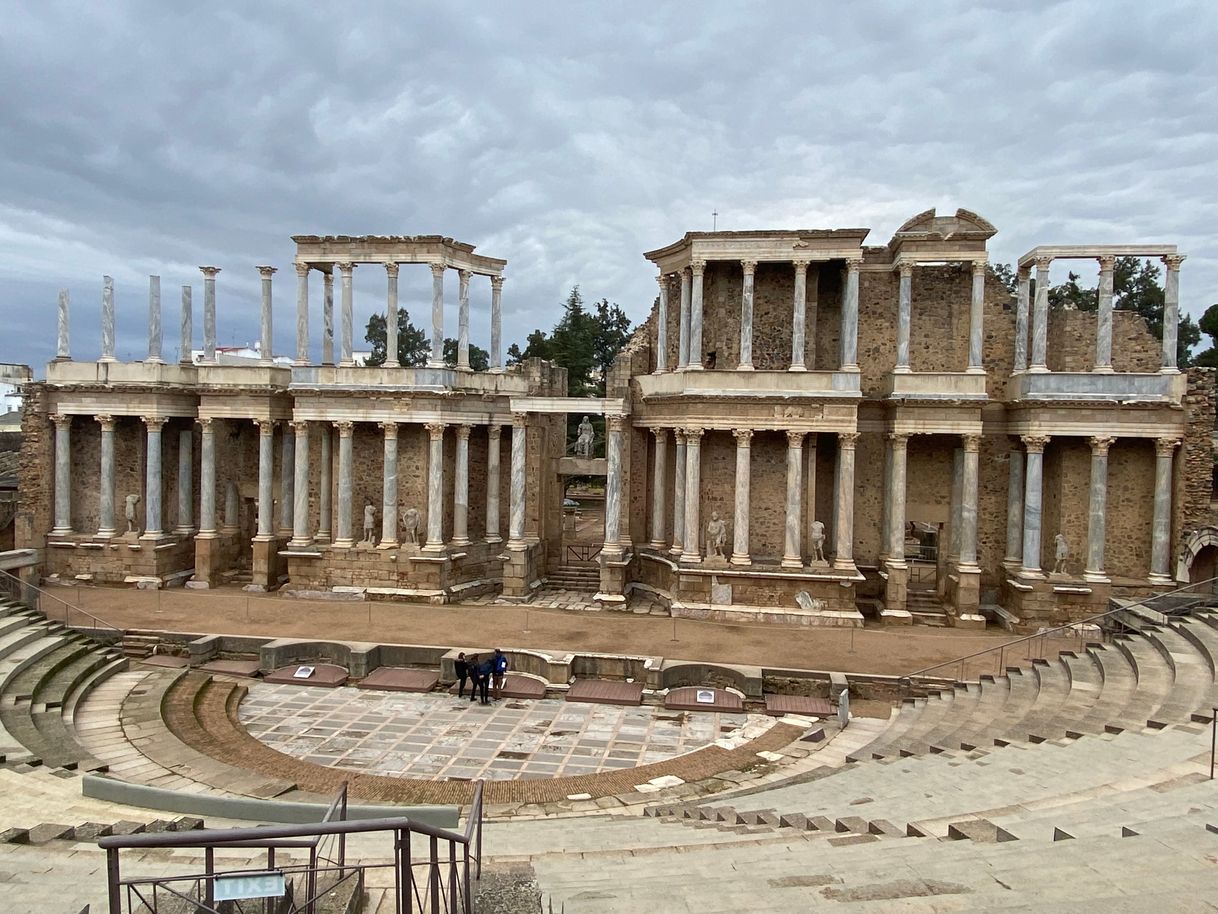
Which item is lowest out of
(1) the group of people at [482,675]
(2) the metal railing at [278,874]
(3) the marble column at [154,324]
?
(1) the group of people at [482,675]

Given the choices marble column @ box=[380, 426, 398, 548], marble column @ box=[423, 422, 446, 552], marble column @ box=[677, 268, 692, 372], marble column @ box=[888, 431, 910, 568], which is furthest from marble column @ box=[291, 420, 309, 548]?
marble column @ box=[888, 431, 910, 568]

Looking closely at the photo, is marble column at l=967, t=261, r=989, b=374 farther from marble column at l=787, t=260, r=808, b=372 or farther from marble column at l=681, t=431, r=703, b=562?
marble column at l=681, t=431, r=703, b=562

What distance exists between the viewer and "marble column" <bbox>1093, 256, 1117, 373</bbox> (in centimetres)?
2384

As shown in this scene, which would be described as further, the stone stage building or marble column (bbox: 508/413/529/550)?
marble column (bbox: 508/413/529/550)

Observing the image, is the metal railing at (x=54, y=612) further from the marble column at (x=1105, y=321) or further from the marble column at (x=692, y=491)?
the marble column at (x=1105, y=321)

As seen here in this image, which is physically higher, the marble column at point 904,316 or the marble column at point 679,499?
the marble column at point 904,316

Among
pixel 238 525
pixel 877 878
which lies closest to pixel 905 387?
pixel 877 878

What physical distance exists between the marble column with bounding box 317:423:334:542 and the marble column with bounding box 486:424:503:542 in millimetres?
Answer: 5719

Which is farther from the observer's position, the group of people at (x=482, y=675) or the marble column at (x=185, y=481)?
the marble column at (x=185, y=481)

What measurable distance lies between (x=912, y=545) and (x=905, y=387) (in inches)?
497

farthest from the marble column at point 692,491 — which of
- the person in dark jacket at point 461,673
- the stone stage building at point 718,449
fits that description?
the person in dark jacket at point 461,673

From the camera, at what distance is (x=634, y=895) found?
22.5ft

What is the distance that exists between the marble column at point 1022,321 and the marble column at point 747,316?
859 cm

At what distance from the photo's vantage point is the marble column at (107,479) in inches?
1111
